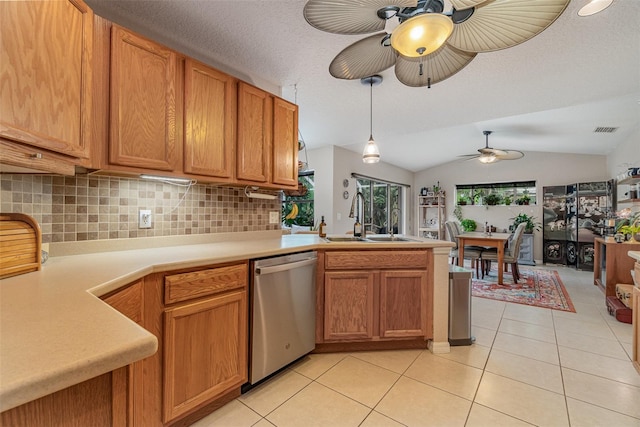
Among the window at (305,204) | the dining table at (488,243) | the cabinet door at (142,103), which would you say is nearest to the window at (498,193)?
the dining table at (488,243)

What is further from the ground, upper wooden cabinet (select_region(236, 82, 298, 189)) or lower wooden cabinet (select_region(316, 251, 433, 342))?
upper wooden cabinet (select_region(236, 82, 298, 189))

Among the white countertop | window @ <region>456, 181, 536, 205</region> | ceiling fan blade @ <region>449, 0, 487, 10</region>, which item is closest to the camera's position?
the white countertop

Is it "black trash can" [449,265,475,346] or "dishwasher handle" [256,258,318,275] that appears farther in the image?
"black trash can" [449,265,475,346]

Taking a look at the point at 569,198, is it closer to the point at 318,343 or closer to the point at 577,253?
the point at 577,253

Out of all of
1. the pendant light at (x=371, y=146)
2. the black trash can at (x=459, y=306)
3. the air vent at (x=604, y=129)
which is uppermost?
the air vent at (x=604, y=129)

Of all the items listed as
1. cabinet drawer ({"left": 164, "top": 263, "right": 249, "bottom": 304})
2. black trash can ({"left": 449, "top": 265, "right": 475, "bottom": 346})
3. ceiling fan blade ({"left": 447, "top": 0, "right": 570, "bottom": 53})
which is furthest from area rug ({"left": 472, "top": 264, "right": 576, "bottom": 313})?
cabinet drawer ({"left": 164, "top": 263, "right": 249, "bottom": 304})

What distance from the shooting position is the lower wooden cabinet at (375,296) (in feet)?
6.95

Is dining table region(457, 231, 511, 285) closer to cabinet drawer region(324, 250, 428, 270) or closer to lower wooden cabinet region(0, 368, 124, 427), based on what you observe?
cabinet drawer region(324, 250, 428, 270)

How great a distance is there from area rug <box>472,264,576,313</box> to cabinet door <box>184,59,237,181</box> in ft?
12.0

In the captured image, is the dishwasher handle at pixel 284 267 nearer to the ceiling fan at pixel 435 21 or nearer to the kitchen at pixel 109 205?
the kitchen at pixel 109 205

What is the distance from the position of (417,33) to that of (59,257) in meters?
2.10

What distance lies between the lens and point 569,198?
5.96 m

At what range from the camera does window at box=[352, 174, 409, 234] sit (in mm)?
6414

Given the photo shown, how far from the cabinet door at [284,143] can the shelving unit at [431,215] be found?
20.2 feet
